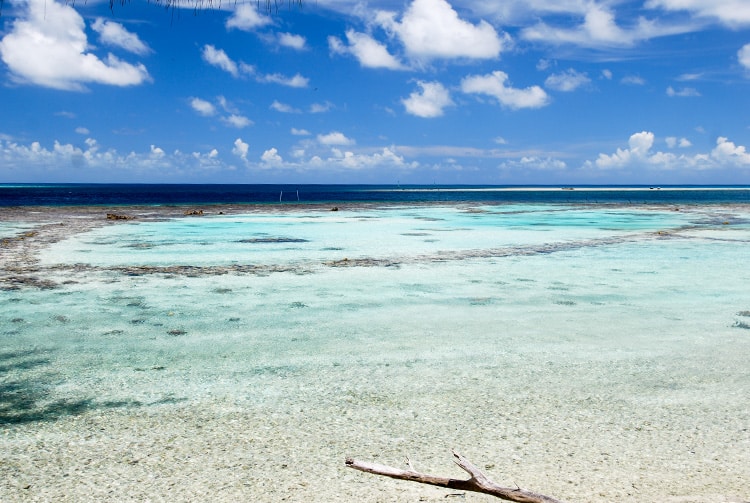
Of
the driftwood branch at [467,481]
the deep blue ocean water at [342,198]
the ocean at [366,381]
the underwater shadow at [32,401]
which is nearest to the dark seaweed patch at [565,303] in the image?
the ocean at [366,381]

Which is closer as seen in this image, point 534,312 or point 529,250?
point 534,312

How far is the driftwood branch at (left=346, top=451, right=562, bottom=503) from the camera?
3.02m

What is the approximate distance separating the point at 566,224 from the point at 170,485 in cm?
2333

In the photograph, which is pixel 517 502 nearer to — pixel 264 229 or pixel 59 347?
pixel 59 347

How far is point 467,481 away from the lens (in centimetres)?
320

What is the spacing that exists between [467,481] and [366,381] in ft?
7.22

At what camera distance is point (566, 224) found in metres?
24.9

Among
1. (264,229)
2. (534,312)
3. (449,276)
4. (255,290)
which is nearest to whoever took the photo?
(534,312)

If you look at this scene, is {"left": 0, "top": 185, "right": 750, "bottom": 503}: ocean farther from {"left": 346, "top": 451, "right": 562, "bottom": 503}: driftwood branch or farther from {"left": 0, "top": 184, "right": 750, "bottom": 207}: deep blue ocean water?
{"left": 0, "top": 184, "right": 750, "bottom": 207}: deep blue ocean water

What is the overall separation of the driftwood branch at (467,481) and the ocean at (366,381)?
0.11 meters

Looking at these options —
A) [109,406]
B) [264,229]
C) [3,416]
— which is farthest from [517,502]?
[264,229]

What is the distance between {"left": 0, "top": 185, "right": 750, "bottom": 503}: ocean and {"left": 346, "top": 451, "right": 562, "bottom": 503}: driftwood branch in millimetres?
115

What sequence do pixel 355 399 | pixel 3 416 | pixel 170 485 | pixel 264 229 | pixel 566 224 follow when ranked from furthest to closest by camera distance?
pixel 566 224, pixel 264 229, pixel 355 399, pixel 3 416, pixel 170 485

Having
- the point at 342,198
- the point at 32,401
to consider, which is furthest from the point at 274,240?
the point at 342,198
